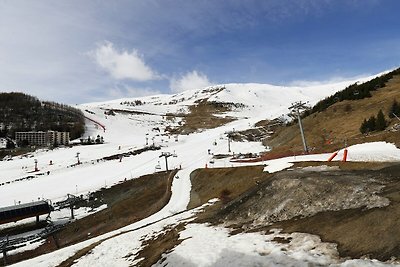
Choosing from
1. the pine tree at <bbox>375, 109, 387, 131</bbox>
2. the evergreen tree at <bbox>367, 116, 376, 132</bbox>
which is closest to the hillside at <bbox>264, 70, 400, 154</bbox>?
the pine tree at <bbox>375, 109, 387, 131</bbox>

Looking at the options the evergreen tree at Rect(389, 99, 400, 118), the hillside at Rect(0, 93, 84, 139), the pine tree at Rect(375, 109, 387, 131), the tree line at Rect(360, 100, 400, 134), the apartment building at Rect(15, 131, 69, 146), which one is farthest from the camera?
the hillside at Rect(0, 93, 84, 139)

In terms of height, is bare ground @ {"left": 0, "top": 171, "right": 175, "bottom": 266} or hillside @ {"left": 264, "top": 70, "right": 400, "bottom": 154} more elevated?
hillside @ {"left": 264, "top": 70, "right": 400, "bottom": 154}

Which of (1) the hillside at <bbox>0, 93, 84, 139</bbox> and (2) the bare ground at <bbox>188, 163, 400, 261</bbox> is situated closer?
(2) the bare ground at <bbox>188, 163, 400, 261</bbox>

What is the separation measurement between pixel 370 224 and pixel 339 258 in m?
2.98

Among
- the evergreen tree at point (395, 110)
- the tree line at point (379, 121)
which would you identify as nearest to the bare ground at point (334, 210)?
the tree line at point (379, 121)

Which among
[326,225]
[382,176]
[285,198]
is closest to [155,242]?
[285,198]

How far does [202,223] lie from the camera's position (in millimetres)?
26781

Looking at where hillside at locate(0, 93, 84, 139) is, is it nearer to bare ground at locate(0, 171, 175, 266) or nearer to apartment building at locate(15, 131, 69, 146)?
apartment building at locate(15, 131, 69, 146)

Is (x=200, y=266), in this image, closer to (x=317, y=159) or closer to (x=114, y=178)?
(x=317, y=159)

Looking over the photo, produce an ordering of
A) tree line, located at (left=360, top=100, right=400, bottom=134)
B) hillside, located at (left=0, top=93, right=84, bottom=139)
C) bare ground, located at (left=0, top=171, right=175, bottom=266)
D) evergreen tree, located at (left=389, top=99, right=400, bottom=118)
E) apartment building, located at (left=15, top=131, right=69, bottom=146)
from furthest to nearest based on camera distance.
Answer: hillside, located at (left=0, top=93, right=84, bottom=139), apartment building, located at (left=15, top=131, right=69, bottom=146), evergreen tree, located at (left=389, top=99, right=400, bottom=118), tree line, located at (left=360, top=100, right=400, bottom=134), bare ground, located at (left=0, top=171, right=175, bottom=266)

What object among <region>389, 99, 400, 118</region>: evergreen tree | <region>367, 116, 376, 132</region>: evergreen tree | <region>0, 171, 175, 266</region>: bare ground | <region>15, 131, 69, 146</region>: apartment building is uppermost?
<region>15, 131, 69, 146</region>: apartment building

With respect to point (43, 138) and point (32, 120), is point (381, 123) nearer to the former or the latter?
point (43, 138)

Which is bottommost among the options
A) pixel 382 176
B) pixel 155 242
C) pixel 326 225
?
pixel 155 242

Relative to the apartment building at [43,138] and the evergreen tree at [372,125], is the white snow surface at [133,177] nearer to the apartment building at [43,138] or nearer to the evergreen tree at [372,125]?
the evergreen tree at [372,125]
